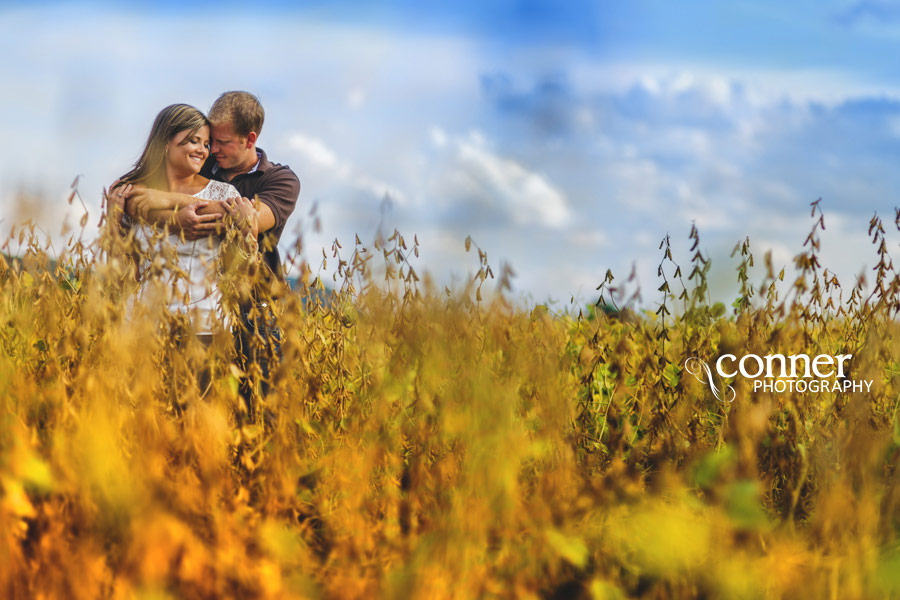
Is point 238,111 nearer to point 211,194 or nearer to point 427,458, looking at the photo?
point 211,194

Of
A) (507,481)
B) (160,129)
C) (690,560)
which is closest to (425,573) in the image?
(507,481)

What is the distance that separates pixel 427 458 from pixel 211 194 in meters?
1.31

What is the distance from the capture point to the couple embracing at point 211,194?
8.30 ft

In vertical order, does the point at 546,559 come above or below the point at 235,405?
below

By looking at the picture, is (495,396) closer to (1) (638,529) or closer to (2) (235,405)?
(1) (638,529)

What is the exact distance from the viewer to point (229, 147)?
318cm

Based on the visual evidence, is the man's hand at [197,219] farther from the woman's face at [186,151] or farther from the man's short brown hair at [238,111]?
the man's short brown hair at [238,111]

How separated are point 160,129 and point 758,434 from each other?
7.57 ft

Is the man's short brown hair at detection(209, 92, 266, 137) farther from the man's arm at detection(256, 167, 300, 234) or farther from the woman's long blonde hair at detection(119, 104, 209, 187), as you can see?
the man's arm at detection(256, 167, 300, 234)

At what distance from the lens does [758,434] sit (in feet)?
8.09

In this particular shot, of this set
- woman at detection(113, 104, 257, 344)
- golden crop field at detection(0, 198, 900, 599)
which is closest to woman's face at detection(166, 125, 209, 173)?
woman at detection(113, 104, 257, 344)

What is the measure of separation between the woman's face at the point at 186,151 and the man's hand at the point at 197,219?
0.84 feet

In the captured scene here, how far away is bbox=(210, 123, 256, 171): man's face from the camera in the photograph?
315 centimetres

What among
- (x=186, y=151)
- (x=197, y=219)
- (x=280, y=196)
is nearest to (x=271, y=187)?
(x=280, y=196)
